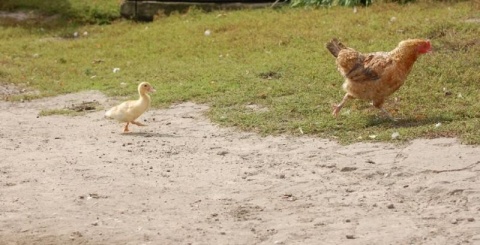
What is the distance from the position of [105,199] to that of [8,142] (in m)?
2.43

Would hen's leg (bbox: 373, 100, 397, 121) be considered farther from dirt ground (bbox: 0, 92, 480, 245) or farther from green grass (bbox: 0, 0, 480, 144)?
dirt ground (bbox: 0, 92, 480, 245)

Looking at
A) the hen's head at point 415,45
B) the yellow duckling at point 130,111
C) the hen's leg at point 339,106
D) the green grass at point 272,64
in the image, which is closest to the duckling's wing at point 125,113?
the yellow duckling at point 130,111

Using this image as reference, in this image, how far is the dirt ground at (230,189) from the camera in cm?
741

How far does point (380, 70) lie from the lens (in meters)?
10.3

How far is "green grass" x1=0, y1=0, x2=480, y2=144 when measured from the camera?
34.3ft

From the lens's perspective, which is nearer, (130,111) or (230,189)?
(230,189)

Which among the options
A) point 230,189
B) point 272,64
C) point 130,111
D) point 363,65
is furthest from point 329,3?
point 230,189

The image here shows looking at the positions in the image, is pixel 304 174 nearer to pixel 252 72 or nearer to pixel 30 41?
pixel 252 72

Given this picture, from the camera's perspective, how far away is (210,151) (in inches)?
382

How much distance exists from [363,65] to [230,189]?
8.44ft

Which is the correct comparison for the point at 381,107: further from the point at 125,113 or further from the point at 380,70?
the point at 125,113

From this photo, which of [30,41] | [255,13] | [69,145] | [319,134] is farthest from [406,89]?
[30,41]

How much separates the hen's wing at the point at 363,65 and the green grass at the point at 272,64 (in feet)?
1.45

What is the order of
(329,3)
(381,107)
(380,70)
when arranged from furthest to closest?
(329,3) < (381,107) < (380,70)
